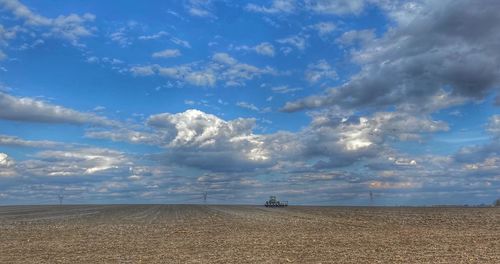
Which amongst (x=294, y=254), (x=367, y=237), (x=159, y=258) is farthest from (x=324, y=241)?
(x=159, y=258)

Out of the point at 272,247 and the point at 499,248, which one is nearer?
the point at 499,248

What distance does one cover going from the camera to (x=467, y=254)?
2739 cm

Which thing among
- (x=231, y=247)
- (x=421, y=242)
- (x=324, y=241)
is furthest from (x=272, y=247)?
(x=421, y=242)

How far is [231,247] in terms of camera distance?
32812 mm

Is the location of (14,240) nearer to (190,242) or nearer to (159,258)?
(190,242)

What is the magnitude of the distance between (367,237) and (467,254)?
1132 cm

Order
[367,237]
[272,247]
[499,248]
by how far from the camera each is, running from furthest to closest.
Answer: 1. [367,237]
2. [272,247]
3. [499,248]

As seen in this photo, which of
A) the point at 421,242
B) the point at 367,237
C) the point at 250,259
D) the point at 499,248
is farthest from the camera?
the point at 367,237

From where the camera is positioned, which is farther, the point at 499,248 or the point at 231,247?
the point at 231,247

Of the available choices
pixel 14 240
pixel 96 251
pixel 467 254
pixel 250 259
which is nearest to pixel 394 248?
pixel 467 254

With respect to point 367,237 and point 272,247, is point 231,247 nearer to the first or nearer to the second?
point 272,247

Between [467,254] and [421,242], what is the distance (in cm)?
698

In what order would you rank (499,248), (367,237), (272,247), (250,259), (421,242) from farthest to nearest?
(367,237)
(421,242)
(272,247)
(499,248)
(250,259)

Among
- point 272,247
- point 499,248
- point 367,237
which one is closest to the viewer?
point 499,248
